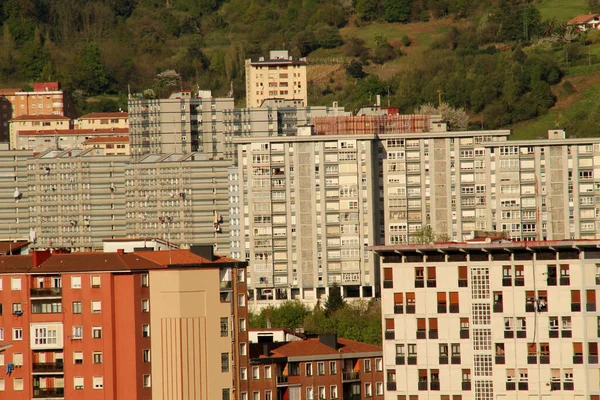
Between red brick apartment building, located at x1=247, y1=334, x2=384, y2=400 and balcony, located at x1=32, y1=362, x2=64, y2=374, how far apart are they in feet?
30.4

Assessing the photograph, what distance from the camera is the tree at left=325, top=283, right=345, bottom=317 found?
13262 cm

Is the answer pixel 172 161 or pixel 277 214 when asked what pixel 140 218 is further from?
pixel 277 214

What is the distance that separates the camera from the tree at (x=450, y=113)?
180 metres

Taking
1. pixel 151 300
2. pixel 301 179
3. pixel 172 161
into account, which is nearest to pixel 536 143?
pixel 301 179

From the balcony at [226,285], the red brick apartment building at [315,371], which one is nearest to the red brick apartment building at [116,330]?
the balcony at [226,285]

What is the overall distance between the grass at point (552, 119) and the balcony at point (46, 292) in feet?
365

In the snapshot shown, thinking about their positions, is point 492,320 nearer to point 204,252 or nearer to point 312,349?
point 204,252

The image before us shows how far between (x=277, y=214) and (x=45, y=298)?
6008cm

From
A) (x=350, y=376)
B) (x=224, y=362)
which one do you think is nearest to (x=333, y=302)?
(x=350, y=376)

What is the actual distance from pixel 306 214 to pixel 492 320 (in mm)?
65900

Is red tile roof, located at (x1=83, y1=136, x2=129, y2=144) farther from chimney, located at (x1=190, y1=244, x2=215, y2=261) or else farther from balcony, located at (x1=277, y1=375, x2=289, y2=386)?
chimney, located at (x1=190, y1=244, x2=215, y2=261)

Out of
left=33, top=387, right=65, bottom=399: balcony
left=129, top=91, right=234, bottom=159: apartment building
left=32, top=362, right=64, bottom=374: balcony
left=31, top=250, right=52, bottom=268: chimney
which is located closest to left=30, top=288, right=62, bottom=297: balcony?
left=31, top=250, right=52, bottom=268: chimney

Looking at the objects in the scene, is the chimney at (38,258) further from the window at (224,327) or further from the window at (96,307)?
the window at (224,327)

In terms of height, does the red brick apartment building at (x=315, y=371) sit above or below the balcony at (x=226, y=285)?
below
